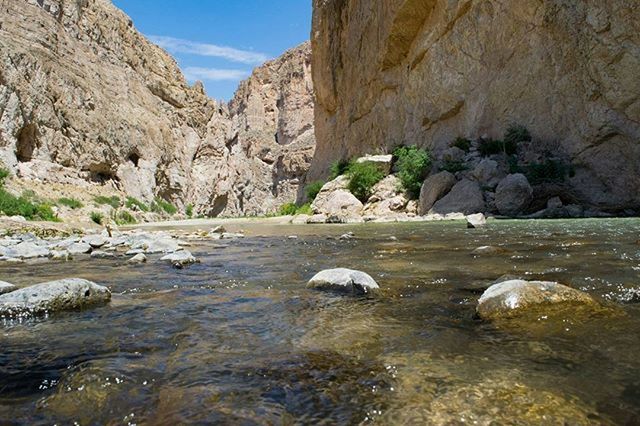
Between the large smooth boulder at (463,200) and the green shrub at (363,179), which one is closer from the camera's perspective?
the large smooth boulder at (463,200)

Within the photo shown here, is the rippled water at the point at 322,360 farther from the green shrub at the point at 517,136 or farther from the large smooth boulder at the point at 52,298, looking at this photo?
the green shrub at the point at 517,136

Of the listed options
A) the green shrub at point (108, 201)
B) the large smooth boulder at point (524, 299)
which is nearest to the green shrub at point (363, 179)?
the green shrub at point (108, 201)

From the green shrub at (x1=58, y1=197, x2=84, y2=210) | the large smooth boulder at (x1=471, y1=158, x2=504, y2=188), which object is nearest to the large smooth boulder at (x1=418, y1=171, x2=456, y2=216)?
the large smooth boulder at (x1=471, y1=158, x2=504, y2=188)

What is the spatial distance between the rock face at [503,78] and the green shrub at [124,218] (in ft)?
72.3

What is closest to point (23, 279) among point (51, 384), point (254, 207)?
point (51, 384)

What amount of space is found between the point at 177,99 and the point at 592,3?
161 ft

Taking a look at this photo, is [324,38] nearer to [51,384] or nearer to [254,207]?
[254,207]

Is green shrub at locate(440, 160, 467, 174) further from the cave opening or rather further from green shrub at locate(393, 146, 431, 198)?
the cave opening

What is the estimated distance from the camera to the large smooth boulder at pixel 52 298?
413cm

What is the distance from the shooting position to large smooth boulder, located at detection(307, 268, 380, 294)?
16.3 ft

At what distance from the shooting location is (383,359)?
286 cm

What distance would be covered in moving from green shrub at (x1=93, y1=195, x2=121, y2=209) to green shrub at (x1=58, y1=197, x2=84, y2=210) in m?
3.09

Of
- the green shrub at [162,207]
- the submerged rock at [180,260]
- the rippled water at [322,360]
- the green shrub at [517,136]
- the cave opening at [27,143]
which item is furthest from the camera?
the green shrub at [162,207]

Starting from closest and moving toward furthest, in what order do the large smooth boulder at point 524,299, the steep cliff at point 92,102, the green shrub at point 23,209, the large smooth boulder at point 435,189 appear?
the large smooth boulder at point 524,299 → the green shrub at point 23,209 → the large smooth boulder at point 435,189 → the steep cliff at point 92,102
